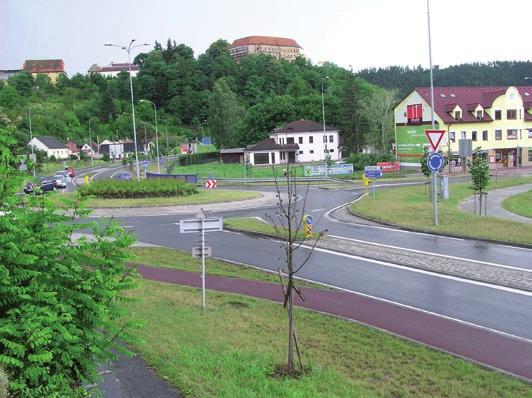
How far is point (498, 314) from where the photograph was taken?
12.8 meters

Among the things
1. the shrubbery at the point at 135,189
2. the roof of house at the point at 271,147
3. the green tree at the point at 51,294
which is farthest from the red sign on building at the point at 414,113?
the green tree at the point at 51,294

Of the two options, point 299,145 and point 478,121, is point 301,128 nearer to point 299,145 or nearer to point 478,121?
point 299,145

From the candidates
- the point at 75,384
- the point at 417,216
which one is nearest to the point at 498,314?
the point at 75,384

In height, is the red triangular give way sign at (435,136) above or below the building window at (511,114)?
below

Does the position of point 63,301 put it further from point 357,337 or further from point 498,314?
point 498,314

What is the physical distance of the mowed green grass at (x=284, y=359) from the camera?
8.22 metres

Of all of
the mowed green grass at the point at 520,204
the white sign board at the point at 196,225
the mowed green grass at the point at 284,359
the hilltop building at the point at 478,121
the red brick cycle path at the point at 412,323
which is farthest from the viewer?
the hilltop building at the point at 478,121

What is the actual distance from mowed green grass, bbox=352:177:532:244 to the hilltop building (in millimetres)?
30920

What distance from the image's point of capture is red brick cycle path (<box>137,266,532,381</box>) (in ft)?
32.9

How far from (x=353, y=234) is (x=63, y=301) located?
2011 centimetres

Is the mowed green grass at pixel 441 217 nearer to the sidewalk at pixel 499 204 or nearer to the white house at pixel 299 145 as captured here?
the sidewalk at pixel 499 204

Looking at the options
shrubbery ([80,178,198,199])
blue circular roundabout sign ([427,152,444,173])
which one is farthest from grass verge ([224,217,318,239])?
shrubbery ([80,178,198,199])

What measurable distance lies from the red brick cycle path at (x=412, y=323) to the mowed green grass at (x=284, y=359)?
53 centimetres

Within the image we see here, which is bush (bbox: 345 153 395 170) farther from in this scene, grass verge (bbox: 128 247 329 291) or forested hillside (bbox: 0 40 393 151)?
grass verge (bbox: 128 247 329 291)
